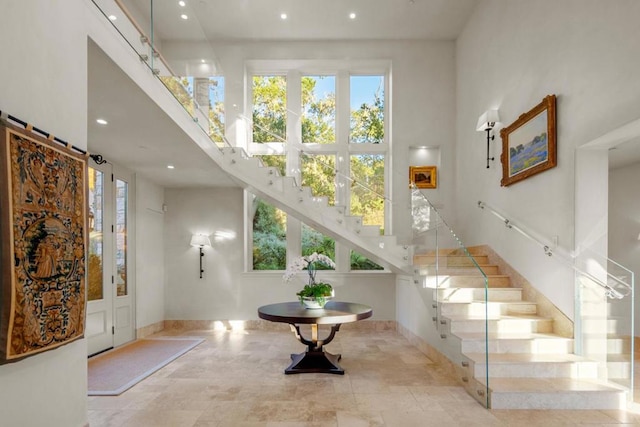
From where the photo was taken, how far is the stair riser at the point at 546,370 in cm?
431

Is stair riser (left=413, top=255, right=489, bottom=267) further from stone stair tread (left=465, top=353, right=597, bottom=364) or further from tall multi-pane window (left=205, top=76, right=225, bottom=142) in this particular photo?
tall multi-pane window (left=205, top=76, right=225, bottom=142)

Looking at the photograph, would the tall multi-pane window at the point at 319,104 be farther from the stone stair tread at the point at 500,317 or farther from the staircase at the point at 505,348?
the stone stair tread at the point at 500,317

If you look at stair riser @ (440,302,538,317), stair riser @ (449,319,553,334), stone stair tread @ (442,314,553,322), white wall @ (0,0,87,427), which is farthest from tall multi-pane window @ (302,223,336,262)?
white wall @ (0,0,87,427)

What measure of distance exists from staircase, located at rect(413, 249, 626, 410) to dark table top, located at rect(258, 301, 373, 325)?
3.48 ft

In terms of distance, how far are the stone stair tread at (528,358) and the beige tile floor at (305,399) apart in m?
0.40

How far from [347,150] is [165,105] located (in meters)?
4.58

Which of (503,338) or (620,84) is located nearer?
(620,84)

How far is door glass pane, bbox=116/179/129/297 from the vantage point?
702 cm

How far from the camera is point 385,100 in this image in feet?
29.0

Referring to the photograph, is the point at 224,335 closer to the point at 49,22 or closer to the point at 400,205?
the point at 400,205

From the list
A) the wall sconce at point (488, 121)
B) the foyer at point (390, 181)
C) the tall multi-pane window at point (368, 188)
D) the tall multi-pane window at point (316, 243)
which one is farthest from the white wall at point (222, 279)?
the wall sconce at point (488, 121)

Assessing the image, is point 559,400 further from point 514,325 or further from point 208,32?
point 208,32

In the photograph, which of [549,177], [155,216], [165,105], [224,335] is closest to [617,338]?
[549,177]

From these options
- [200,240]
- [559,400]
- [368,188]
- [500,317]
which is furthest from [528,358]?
[200,240]
